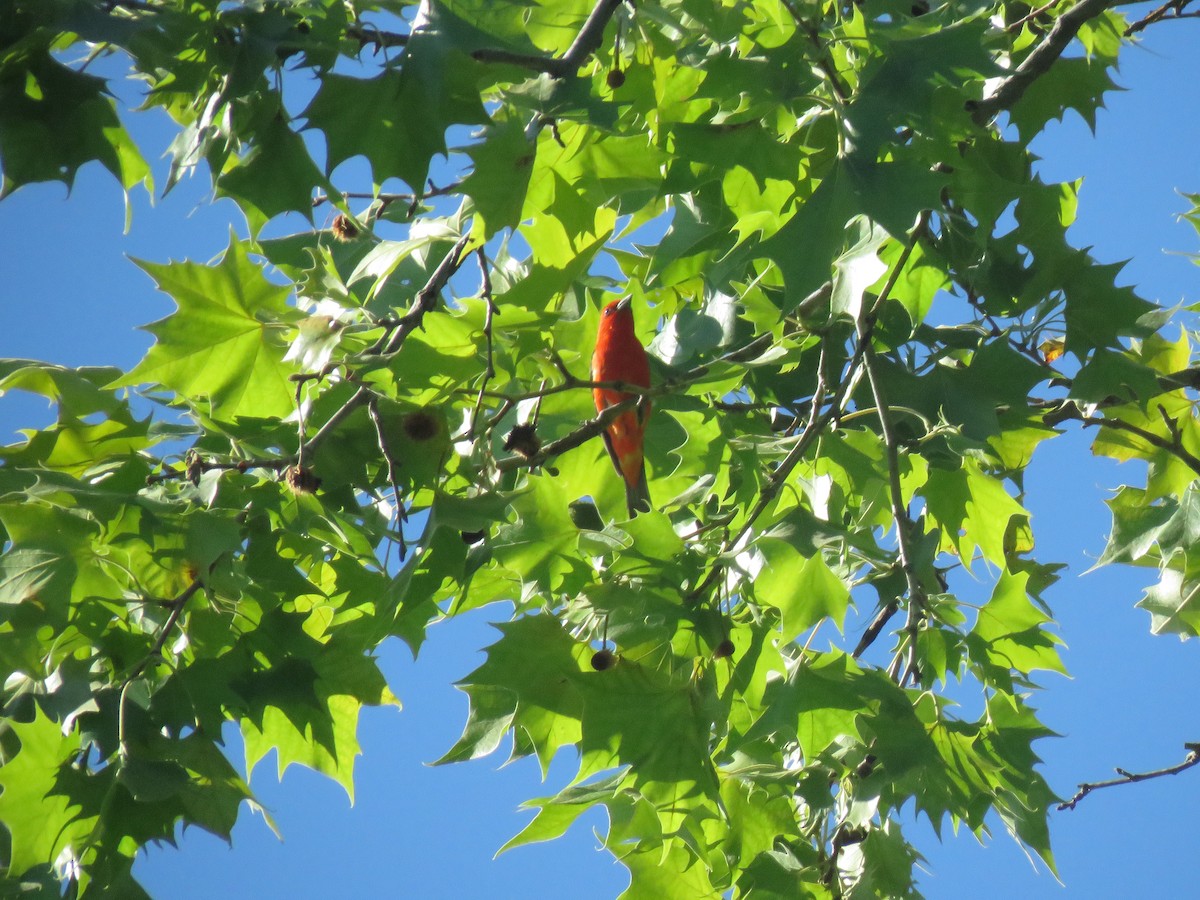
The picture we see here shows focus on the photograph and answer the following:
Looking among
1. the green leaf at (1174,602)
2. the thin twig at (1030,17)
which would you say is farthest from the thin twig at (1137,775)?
the thin twig at (1030,17)

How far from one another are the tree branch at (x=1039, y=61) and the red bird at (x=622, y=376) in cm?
71

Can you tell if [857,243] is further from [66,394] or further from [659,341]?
[66,394]

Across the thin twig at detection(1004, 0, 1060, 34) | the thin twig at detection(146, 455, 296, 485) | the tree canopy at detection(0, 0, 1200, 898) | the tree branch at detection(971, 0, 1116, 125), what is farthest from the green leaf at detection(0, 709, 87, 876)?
the thin twig at detection(1004, 0, 1060, 34)

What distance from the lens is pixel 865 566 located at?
2.10 m

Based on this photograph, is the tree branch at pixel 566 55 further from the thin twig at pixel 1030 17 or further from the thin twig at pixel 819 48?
the thin twig at pixel 1030 17

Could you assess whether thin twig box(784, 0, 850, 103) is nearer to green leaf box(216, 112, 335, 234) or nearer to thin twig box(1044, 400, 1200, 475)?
green leaf box(216, 112, 335, 234)

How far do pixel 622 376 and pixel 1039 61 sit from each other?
2.98 ft

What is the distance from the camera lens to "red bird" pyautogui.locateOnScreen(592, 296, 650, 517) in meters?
1.87

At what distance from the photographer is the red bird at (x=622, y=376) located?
6.14 ft

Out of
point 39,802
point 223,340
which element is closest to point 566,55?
point 223,340

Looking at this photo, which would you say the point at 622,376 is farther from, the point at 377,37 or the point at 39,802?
the point at 39,802

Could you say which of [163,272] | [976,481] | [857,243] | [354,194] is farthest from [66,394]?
[976,481]

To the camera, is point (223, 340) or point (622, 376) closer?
point (223, 340)

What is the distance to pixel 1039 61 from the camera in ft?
6.17
